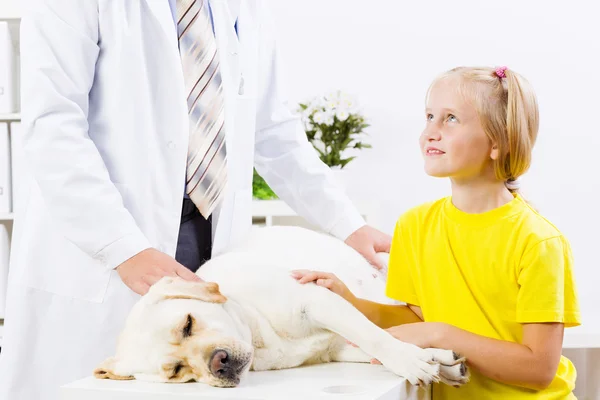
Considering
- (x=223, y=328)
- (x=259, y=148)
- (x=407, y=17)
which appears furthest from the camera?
(x=407, y=17)

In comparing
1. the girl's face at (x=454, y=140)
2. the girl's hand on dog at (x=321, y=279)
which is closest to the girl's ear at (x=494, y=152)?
the girl's face at (x=454, y=140)

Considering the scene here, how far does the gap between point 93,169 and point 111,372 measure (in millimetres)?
442

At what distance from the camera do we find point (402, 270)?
138 cm

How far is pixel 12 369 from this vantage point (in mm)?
1485

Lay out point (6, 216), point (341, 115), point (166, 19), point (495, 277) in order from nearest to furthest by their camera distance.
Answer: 1. point (495, 277)
2. point (166, 19)
3. point (6, 216)
4. point (341, 115)

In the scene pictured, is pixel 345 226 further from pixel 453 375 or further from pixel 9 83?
pixel 9 83

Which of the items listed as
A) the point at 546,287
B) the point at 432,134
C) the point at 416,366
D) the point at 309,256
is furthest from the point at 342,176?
the point at 416,366

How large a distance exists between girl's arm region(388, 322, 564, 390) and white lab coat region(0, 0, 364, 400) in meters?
0.51

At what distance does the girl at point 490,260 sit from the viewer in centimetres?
114

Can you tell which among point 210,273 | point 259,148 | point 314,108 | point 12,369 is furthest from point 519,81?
point 314,108

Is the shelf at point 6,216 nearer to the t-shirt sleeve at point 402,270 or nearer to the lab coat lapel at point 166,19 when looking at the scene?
the lab coat lapel at point 166,19

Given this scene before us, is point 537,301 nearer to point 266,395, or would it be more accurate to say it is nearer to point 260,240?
point 266,395

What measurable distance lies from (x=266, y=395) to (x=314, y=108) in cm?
221

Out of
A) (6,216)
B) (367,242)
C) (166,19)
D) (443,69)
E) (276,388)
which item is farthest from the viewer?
(443,69)
